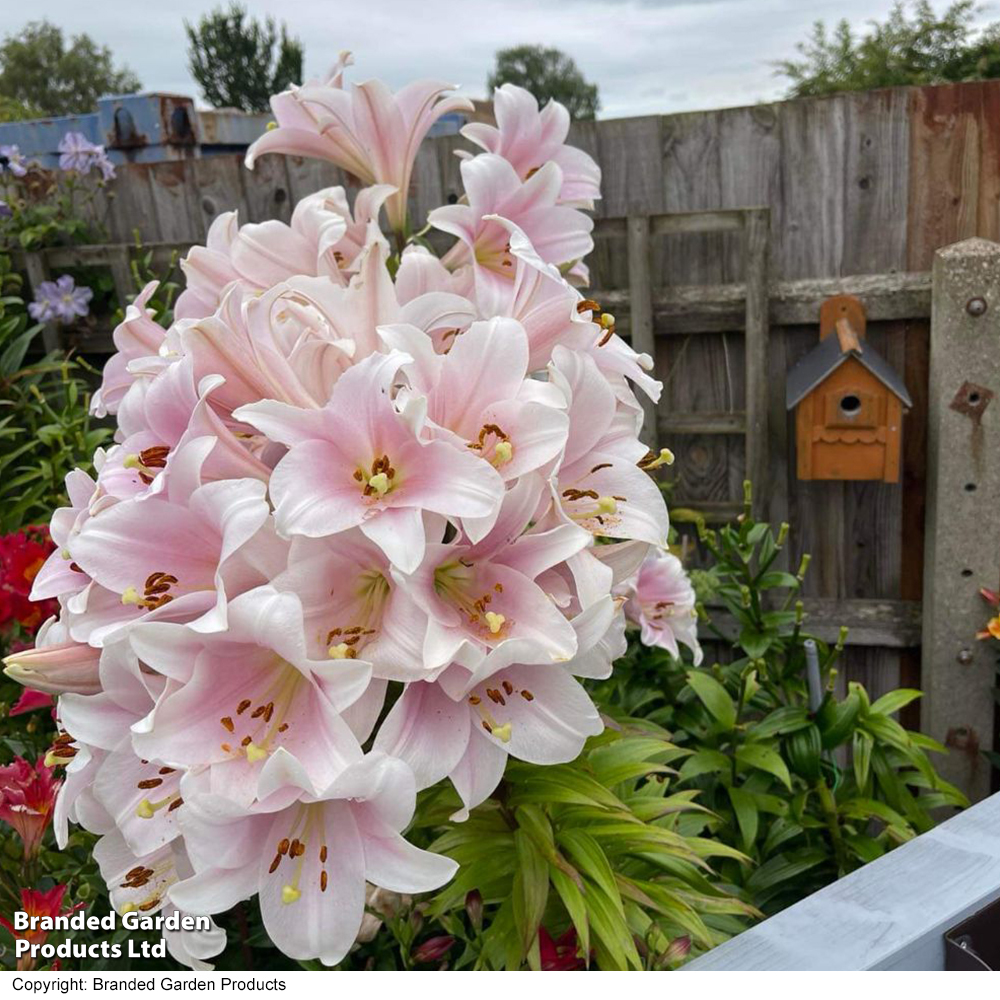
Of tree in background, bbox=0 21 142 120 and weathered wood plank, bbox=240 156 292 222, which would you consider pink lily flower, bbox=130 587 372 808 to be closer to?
weathered wood plank, bbox=240 156 292 222

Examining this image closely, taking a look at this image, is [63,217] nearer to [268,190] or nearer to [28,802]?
[268,190]

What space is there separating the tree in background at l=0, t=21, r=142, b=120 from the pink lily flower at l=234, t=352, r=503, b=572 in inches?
1024

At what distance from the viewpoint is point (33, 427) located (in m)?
2.25

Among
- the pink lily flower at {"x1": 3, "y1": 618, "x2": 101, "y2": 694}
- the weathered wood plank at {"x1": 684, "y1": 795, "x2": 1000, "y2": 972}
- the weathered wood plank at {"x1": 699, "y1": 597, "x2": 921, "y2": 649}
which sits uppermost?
the pink lily flower at {"x1": 3, "y1": 618, "x2": 101, "y2": 694}

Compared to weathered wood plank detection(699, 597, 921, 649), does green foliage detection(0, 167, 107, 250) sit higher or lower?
higher

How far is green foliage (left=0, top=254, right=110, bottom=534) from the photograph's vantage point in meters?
1.83

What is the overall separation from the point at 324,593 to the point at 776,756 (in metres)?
1.00

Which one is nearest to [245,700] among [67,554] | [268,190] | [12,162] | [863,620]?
[67,554]

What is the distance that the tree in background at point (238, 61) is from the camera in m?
18.0

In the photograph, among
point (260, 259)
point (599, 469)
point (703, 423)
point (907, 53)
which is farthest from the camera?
point (907, 53)

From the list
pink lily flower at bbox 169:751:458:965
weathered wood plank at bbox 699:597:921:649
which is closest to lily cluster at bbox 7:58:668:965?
pink lily flower at bbox 169:751:458:965

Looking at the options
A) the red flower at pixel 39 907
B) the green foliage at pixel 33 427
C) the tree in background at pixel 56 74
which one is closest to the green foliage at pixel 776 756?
the red flower at pixel 39 907
